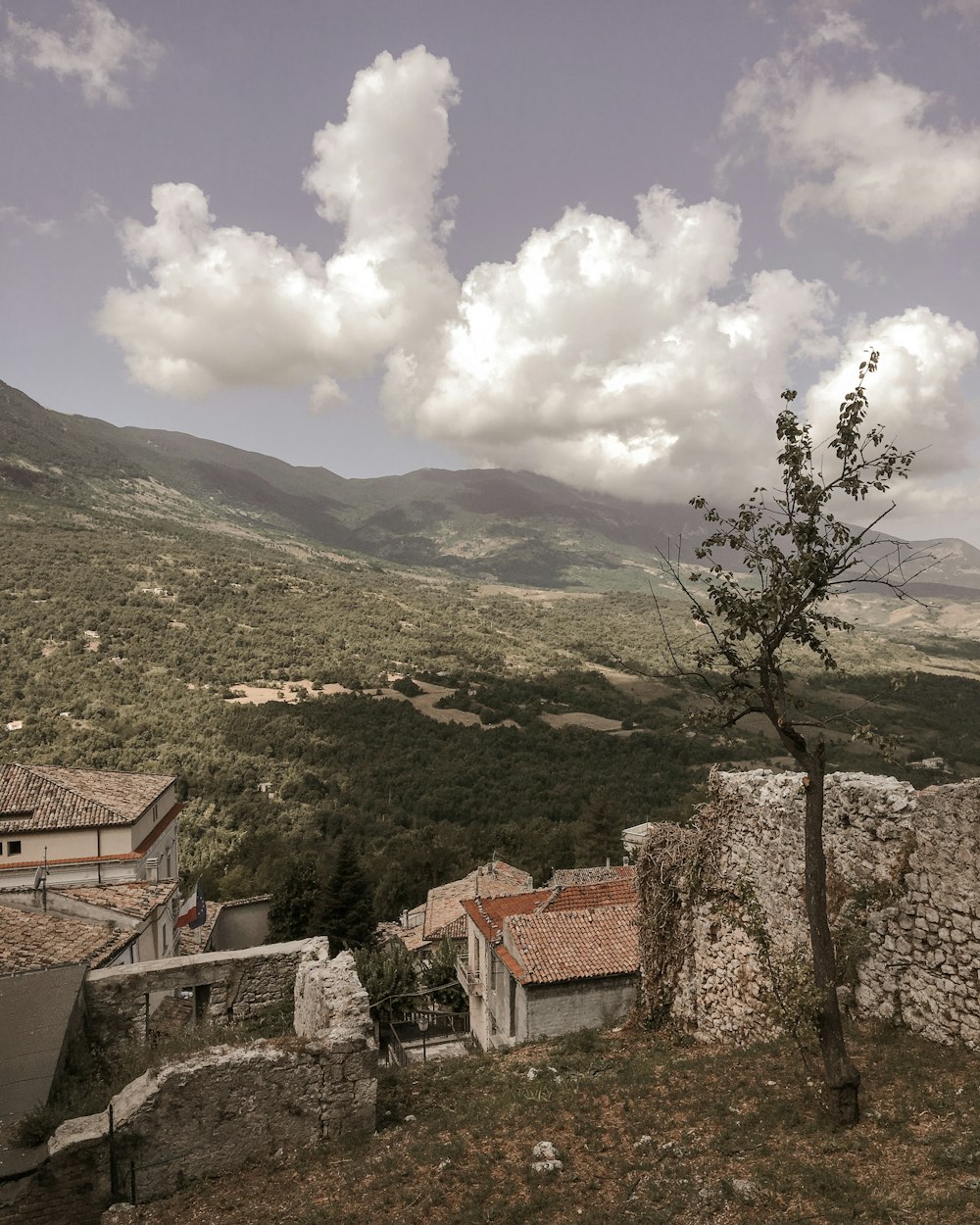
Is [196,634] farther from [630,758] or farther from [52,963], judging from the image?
[52,963]

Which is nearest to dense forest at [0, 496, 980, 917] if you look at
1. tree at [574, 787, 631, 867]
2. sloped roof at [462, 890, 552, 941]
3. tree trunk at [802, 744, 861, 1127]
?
tree at [574, 787, 631, 867]

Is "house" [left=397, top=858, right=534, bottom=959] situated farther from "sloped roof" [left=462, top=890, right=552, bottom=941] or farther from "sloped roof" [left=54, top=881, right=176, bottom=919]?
"sloped roof" [left=54, top=881, right=176, bottom=919]

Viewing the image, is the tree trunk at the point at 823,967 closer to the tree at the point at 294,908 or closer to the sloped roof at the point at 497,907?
the sloped roof at the point at 497,907

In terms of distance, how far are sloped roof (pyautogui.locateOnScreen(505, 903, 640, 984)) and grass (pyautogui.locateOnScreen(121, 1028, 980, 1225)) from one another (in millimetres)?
9565

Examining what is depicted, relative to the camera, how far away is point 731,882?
32.1 ft

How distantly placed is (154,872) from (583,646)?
12037cm

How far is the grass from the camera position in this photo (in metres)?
5.47

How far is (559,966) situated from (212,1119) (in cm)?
1270

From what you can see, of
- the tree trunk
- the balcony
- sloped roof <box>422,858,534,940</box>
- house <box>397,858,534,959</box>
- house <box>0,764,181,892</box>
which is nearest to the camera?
the tree trunk

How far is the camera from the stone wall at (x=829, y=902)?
725cm

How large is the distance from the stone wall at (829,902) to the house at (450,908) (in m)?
19.6

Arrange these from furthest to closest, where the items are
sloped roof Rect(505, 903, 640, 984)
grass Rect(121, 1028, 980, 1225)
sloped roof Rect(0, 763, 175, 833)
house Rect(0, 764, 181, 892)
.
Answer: sloped roof Rect(0, 763, 175, 833) < house Rect(0, 764, 181, 892) < sloped roof Rect(505, 903, 640, 984) < grass Rect(121, 1028, 980, 1225)

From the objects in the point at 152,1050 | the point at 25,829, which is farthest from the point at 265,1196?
the point at 25,829

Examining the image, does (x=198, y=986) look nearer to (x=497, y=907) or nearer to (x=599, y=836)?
(x=497, y=907)
